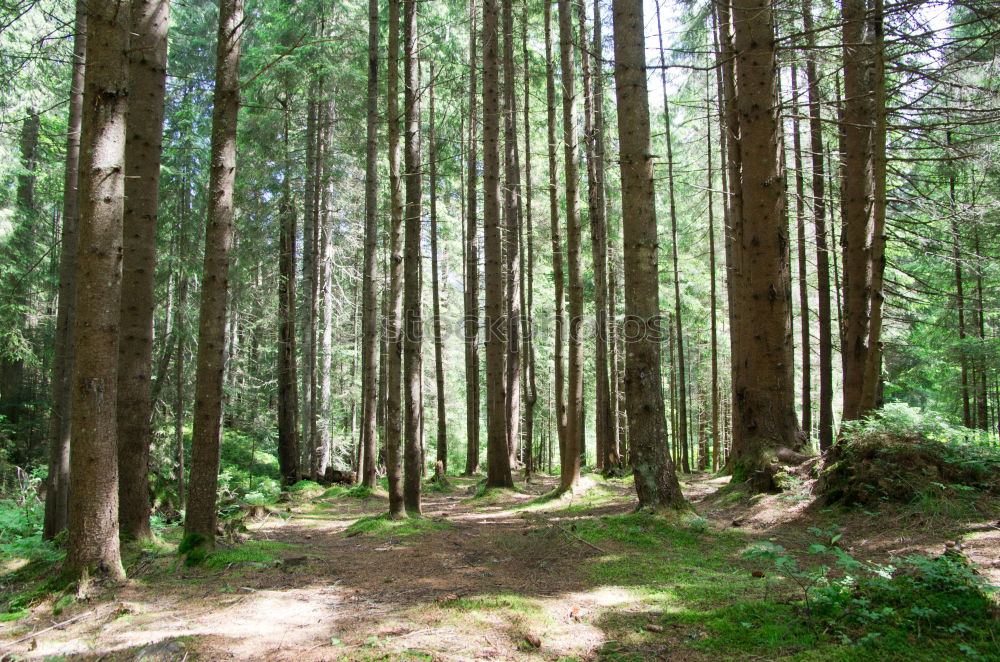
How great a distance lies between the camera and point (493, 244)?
11.6 metres

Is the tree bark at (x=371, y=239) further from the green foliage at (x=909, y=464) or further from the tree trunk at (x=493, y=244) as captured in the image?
the green foliage at (x=909, y=464)

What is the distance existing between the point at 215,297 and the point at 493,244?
6.52 meters

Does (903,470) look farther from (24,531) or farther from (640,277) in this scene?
(24,531)

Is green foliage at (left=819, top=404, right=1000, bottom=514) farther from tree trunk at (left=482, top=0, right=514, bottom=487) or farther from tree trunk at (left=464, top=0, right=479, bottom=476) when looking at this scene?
tree trunk at (left=464, top=0, right=479, bottom=476)

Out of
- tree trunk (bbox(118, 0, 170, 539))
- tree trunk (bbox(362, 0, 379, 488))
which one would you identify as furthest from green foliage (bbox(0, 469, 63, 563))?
tree trunk (bbox(362, 0, 379, 488))

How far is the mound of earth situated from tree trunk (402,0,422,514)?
18.0 feet

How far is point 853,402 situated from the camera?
8555 millimetres

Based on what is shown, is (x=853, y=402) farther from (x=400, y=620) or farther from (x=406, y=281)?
(x=400, y=620)

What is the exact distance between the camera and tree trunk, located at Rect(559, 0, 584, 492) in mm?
10289

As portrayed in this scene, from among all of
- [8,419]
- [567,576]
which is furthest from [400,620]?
[8,419]

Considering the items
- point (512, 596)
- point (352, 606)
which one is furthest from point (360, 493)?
point (512, 596)

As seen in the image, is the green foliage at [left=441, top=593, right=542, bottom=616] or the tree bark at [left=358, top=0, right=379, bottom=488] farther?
the tree bark at [left=358, top=0, right=379, bottom=488]

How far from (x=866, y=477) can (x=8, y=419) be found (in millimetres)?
26905

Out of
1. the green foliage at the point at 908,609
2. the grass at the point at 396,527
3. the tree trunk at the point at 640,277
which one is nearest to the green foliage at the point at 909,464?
the tree trunk at the point at 640,277
